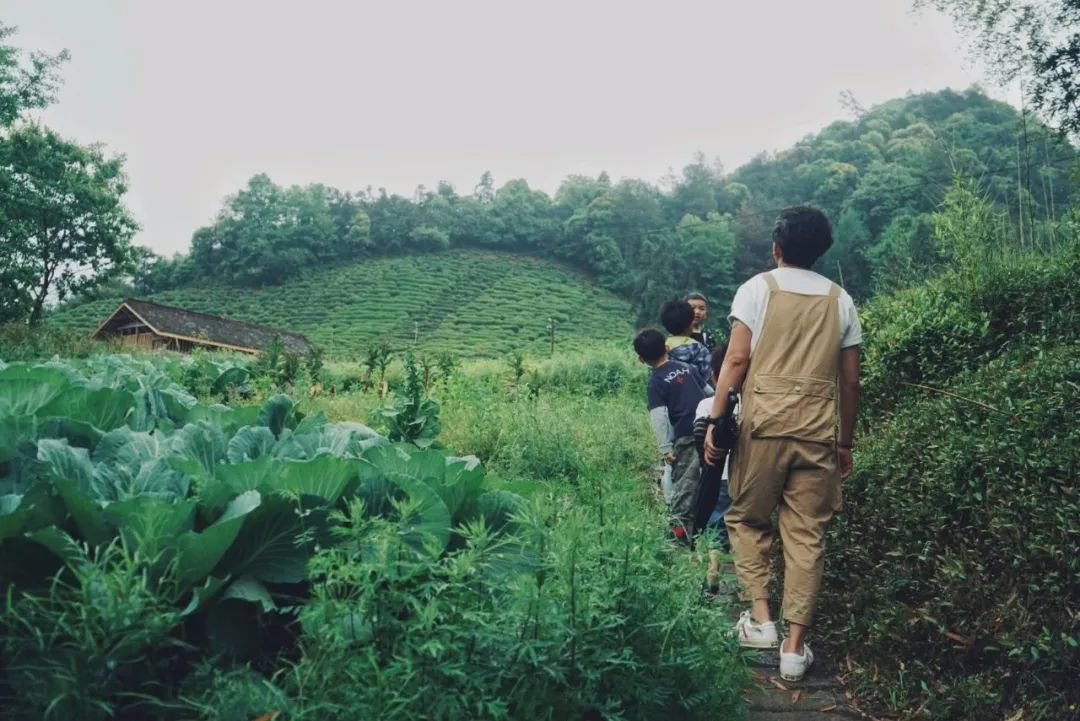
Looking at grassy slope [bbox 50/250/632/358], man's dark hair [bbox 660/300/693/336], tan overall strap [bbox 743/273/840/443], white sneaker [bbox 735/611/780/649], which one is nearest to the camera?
tan overall strap [bbox 743/273/840/443]

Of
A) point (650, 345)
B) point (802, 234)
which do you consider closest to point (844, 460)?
point (802, 234)

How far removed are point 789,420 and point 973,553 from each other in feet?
3.31

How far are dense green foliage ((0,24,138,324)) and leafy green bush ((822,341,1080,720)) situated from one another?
28.2 meters

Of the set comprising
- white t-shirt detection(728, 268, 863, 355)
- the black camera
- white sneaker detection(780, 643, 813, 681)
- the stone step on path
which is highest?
white t-shirt detection(728, 268, 863, 355)

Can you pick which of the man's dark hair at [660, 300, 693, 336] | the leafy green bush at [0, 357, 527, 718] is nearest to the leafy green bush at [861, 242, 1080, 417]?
the man's dark hair at [660, 300, 693, 336]

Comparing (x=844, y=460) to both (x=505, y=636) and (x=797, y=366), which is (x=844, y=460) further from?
(x=505, y=636)

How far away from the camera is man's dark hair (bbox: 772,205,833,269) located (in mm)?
3428

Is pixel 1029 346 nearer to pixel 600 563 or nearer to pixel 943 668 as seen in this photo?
pixel 943 668

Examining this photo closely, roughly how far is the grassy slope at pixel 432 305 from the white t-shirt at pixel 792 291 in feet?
141

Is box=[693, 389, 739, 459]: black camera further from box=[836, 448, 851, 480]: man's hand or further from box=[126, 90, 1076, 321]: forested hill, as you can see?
box=[126, 90, 1076, 321]: forested hill

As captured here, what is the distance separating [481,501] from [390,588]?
905 millimetres

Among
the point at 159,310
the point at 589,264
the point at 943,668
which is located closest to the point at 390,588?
the point at 943,668

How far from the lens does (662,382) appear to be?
469 centimetres

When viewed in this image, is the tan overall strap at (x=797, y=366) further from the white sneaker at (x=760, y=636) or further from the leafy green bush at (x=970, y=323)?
the leafy green bush at (x=970, y=323)
